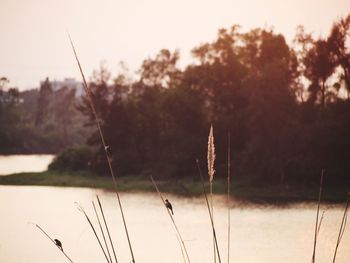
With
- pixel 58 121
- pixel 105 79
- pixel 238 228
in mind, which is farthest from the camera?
pixel 58 121

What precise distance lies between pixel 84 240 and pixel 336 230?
9484 millimetres

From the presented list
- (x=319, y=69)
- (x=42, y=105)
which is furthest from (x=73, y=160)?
(x=42, y=105)

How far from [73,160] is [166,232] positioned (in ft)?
81.5

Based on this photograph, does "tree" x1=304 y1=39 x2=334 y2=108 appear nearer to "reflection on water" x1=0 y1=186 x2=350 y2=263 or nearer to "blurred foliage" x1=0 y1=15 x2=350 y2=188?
"blurred foliage" x1=0 y1=15 x2=350 y2=188

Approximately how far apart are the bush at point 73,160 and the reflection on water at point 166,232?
13326 millimetres

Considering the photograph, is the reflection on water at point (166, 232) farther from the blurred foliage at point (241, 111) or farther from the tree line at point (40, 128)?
the tree line at point (40, 128)

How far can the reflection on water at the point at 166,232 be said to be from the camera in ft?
55.8

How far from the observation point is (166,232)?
851 inches

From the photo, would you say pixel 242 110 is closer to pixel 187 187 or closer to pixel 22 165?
pixel 187 187

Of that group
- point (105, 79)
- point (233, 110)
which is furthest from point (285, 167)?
point (105, 79)

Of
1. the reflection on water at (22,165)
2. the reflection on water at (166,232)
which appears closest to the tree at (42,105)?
the reflection on water at (22,165)

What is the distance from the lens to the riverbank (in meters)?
29.7

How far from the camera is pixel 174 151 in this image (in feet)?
129

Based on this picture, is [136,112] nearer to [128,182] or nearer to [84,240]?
[128,182]
